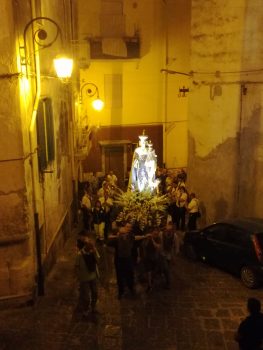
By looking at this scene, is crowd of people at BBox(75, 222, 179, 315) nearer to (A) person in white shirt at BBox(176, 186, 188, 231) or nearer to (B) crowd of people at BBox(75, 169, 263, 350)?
(B) crowd of people at BBox(75, 169, 263, 350)

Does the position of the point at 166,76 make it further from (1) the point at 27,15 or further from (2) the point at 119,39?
(1) the point at 27,15

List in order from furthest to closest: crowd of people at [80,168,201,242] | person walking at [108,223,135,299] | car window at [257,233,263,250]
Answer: crowd of people at [80,168,201,242]
car window at [257,233,263,250]
person walking at [108,223,135,299]

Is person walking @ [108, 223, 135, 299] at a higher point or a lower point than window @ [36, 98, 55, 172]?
lower

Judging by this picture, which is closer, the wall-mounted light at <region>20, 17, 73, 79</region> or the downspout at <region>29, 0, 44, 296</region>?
the wall-mounted light at <region>20, 17, 73, 79</region>

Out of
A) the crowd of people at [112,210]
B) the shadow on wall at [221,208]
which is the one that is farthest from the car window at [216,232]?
the shadow on wall at [221,208]

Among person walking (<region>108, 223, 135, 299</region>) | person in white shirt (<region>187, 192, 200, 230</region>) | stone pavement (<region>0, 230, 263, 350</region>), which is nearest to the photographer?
stone pavement (<region>0, 230, 263, 350</region>)

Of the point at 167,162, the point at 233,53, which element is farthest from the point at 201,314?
the point at 167,162

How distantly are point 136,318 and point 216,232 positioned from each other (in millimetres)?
3693

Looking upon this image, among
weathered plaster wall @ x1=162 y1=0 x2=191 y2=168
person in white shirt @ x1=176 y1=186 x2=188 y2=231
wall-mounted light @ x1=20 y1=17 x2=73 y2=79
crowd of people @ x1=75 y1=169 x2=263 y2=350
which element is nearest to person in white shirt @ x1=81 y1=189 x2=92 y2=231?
crowd of people @ x1=75 y1=169 x2=263 y2=350

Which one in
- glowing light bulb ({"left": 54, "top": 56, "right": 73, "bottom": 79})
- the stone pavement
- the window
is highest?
glowing light bulb ({"left": 54, "top": 56, "right": 73, "bottom": 79})

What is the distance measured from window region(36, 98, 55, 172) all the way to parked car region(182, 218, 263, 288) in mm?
4594

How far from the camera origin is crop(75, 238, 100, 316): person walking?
8828mm

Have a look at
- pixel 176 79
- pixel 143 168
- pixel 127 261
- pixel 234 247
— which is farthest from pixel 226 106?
pixel 176 79

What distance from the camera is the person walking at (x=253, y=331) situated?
5.95 m
